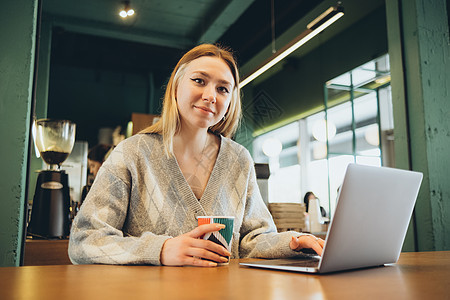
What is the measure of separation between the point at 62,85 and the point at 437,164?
23.2 feet

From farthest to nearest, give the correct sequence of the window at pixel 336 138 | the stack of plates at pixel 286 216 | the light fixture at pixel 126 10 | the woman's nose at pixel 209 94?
the window at pixel 336 138, the light fixture at pixel 126 10, the stack of plates at pixel 286 216, the woman's nose at pixel 209 94

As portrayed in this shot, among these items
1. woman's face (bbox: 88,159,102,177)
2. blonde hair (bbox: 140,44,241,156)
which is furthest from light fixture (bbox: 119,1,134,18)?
blonde hair (bbox: 140,44,241,156)

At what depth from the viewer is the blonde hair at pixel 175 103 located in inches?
53.1

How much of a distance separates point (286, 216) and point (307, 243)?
1294 millimetres

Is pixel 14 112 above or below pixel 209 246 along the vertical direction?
above

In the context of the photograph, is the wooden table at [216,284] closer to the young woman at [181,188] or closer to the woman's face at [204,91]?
the young woman at [181,188]

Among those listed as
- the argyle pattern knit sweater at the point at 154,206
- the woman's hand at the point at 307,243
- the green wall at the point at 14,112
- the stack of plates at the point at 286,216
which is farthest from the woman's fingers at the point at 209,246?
the stack of plates at the point at 286,216

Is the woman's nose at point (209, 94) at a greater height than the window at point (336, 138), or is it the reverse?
the window at point (336, 138)

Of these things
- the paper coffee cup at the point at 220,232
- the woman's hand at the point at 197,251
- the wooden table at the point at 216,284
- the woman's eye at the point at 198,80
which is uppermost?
the woman's eye at the point at 198,80

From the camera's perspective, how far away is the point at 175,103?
1396 millimetres

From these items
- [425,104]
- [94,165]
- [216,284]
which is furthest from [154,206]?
[94,165]

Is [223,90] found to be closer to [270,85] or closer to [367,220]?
[367,220]

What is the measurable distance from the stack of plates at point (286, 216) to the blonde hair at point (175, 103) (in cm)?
90

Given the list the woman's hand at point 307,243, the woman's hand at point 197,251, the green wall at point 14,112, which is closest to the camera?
the woman's hand at point 197,251
